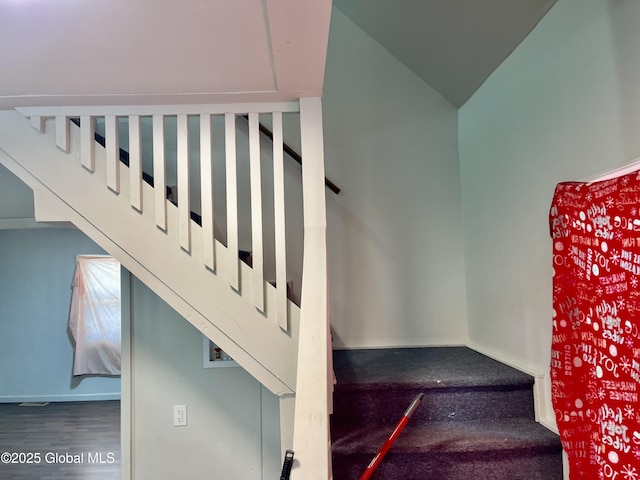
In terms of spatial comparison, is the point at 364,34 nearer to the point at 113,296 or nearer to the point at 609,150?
the point at 609,150

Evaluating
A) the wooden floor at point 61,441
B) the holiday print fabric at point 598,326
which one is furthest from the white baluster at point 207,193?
the wooden floor at point 61,441

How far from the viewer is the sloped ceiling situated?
1025 mm

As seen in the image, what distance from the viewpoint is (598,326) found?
44.9 inches

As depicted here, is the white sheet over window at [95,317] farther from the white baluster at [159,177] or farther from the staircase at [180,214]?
the white baluster at [159,177]

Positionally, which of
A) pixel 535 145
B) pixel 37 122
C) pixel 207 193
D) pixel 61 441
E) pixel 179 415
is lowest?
pixel 61 441

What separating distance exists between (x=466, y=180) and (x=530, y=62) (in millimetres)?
888

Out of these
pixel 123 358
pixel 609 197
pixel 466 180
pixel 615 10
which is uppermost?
pixel 615 10

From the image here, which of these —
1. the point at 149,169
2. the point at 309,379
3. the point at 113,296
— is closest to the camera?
the point at 309,379

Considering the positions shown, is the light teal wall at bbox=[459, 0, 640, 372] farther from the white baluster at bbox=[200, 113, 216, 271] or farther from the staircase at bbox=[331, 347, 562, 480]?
the white baluster at bbox=[200, 113, 216, 271]

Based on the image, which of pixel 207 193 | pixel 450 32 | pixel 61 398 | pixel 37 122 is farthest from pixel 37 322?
pixel 450 32

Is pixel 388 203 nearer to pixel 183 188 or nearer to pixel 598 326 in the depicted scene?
pixel 183 188

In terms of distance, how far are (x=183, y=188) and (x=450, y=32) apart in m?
1.73

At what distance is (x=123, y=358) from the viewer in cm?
214

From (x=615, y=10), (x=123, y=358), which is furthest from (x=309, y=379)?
(x=615, y=10)
